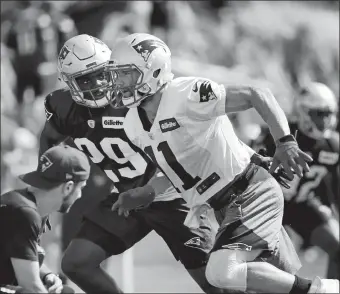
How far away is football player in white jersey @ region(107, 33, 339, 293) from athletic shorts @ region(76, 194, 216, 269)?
613 millimetres

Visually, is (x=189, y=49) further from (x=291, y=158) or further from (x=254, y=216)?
(x=291, y=158)

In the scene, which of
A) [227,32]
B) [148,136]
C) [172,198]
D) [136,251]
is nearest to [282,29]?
[227,32]

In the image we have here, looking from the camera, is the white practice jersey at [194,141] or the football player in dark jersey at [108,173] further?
the football player in dark jersey at [108,173]

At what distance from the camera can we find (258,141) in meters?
6.38

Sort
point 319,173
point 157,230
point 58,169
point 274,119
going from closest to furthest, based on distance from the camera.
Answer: point 274,119
point 58,169
point 157,230
point 319,173

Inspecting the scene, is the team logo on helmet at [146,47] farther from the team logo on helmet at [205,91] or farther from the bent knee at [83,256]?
the bent knee at [83,256]

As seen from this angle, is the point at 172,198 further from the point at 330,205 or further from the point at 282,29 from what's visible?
the point at 282,29

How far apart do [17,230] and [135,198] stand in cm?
90

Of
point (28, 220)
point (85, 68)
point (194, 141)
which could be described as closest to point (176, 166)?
point (194, 141)

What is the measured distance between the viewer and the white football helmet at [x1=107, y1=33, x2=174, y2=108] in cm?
477

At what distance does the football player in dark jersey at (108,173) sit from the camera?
18.1ft

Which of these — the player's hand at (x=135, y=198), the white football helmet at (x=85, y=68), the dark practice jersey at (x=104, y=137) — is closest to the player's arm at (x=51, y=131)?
the dark practice jersey at (x=104, y=137)

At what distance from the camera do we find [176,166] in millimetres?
4742

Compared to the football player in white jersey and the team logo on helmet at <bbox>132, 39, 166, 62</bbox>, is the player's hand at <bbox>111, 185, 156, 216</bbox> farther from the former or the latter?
the team logo on helmet at <bbox>132, 39, 166, 62</bbox>
